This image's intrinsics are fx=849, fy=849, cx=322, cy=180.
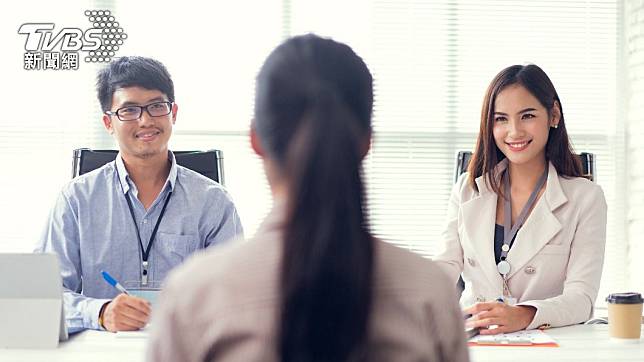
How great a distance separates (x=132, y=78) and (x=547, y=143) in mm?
1284

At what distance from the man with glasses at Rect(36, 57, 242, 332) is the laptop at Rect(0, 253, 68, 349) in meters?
0.56

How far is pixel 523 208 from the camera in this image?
101 inches

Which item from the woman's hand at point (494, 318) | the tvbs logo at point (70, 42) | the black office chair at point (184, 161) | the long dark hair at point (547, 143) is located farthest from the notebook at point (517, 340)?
the tvbs logo at point (70, 42)

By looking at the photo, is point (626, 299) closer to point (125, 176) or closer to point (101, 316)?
point (101, 316)

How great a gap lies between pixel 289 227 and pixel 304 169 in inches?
2.3

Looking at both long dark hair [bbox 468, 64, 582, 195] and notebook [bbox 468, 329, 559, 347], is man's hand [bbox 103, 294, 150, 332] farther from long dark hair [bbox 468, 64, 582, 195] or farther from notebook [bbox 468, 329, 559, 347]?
long dark hair [bbox 468, 64, 582, 195]

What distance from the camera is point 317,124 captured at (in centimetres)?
81

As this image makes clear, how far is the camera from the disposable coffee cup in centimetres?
196

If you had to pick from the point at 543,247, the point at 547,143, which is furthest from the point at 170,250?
the point at 547,143

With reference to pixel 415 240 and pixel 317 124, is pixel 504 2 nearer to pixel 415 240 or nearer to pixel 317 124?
pixel 415 240

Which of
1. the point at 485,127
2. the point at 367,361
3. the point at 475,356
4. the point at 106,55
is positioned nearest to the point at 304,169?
the point at 367,361

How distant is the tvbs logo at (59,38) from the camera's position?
421 cm

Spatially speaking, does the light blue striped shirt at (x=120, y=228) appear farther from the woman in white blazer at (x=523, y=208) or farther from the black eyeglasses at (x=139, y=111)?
the woman in white blazer at (x=523, y=208)

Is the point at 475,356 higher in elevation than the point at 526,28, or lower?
lower
